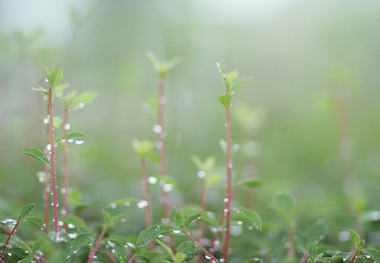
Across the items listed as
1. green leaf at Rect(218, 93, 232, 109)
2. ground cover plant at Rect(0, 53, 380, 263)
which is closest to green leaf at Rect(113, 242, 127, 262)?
ground cover plant at Rect(0, 53, 380, 263)

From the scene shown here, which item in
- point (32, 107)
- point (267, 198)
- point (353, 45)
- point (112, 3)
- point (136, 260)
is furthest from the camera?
point (112, 3)

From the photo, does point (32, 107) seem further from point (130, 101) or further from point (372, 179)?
point (372, 179)

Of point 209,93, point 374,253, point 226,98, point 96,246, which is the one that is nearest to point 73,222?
point 96,246

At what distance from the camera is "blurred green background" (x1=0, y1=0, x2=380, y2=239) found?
67.7 inches

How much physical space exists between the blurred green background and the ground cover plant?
0.13 meters

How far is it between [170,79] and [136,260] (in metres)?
1.52

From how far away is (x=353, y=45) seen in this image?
335cm

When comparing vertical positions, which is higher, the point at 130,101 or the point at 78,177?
the point at 130,101

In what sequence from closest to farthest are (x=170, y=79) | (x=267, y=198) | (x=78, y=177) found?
(x=267, y=198) < (x=78, y=177) < (x=170, y=79)

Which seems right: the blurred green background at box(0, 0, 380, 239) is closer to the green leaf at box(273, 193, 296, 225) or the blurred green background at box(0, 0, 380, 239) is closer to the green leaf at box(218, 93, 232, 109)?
the green leaf at box(273, 193, 296, 225)

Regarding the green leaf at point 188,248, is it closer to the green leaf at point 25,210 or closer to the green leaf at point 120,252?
the green leaf at point 120,252

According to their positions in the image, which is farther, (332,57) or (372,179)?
(332,57)

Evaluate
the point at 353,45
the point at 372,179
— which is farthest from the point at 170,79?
the point at 353,45

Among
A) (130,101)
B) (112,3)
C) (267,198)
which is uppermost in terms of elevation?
(112,3)
